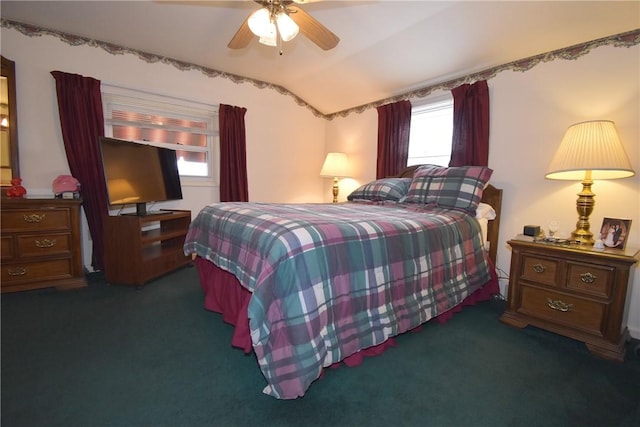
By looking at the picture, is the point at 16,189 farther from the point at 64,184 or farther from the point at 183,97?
the point at 183,97

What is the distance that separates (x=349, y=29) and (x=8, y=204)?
315cm

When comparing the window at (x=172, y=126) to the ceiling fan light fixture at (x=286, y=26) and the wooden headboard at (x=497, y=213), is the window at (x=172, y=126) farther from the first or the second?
the wooden headboard at (x=497, y=213)

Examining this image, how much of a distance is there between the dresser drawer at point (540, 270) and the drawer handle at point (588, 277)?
12cm

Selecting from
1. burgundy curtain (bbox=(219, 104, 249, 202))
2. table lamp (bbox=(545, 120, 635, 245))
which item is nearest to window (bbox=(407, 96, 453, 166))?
table lamp (bbox=(545, 120, 635, 245))

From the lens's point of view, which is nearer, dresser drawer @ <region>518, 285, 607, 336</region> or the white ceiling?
dresser drawer @ <region>518, 285, 607, 336</region>

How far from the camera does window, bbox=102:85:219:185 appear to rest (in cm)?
304

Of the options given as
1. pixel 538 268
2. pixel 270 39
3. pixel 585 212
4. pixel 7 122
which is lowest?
pixel 538 268

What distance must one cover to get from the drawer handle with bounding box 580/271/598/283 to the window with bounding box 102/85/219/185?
3.61 meters

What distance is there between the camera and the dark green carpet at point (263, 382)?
1.17m

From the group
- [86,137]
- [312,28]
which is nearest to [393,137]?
[312,28]

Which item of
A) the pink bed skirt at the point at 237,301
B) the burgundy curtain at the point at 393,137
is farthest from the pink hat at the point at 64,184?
the burgundy curtain at the point at 393,137

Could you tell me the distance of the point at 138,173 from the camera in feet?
8.89

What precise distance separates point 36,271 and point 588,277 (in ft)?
13.1

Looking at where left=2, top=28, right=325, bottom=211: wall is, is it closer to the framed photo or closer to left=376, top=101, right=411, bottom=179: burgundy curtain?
left=376, top=101, right=411, bottom=179: burgundy curtain
